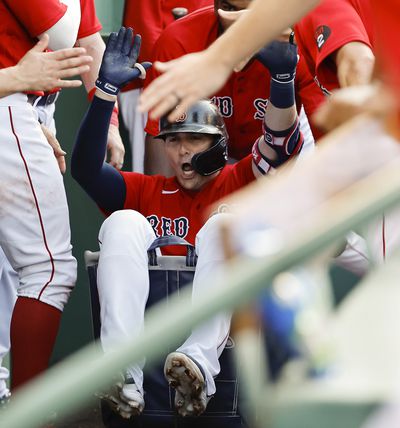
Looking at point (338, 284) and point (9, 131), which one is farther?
point (9, 131)

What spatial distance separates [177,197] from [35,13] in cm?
81

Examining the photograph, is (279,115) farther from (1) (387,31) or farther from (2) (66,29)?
(1) (387,31)

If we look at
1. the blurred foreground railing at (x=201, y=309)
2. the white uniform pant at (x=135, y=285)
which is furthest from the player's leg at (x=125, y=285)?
the blurred foreground railing at (x=201, y=309)

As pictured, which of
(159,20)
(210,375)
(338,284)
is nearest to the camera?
(338,284)

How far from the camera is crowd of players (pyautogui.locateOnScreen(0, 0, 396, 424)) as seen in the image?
3.05 metres

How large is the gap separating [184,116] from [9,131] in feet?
2.36

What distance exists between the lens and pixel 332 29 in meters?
3.20

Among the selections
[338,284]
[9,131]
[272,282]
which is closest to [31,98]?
[9,131]

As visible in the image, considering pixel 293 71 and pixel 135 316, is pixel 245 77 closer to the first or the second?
pixel 293 71

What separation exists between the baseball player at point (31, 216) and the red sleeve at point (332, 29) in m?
0.82

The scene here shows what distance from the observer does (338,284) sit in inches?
64.6

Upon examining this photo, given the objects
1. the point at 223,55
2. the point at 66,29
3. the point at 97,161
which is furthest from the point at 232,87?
the point at 223,55

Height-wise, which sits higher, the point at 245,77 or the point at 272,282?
the point at 272,282

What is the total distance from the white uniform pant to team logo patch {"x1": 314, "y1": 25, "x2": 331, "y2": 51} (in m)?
0.65
